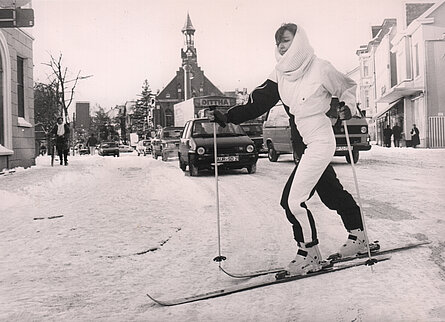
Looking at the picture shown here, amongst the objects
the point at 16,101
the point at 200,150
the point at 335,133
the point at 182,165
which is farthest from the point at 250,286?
the point at 16,101

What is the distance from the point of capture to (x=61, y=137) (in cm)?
261

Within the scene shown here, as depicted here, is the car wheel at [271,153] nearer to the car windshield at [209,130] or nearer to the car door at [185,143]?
the car windshield at [209,130]

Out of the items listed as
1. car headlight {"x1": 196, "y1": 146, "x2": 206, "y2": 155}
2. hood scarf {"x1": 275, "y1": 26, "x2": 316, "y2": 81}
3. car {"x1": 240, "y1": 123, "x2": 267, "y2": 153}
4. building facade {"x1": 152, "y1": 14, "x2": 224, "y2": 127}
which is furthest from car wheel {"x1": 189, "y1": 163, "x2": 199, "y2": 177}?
hood scarf {"x1": 275, "y1": 26, "x2": 316, "y2": 81}

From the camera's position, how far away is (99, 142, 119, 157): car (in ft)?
7.86

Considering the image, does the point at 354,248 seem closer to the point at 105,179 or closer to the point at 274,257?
the point at 274,257

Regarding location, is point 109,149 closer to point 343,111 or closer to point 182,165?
point 182,165

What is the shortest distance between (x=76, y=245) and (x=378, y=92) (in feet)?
6.06

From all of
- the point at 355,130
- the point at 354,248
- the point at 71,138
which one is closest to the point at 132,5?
the point at 71,138

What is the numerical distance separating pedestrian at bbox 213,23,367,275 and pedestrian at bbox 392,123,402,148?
808 millimetres

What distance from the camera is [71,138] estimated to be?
244cm

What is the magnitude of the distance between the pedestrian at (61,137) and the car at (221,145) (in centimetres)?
67

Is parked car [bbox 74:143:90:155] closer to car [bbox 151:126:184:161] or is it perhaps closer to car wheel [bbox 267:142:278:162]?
car [bbox 151:126:184:161]

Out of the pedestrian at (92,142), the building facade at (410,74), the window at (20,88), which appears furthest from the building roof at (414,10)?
the window at (20,88)

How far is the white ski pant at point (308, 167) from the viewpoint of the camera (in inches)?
66.1
